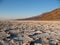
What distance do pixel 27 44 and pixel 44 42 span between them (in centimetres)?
24

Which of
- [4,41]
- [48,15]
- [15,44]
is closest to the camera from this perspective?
[15,44]

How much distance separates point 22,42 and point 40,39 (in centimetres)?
31

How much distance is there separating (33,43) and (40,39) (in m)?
0.19

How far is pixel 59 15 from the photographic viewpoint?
36.6 feet

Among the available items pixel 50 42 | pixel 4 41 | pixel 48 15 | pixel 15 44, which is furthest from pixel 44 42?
pixel 48 15

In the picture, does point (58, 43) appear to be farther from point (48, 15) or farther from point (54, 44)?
point (48, 15)

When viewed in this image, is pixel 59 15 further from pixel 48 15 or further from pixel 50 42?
pixel 50 42

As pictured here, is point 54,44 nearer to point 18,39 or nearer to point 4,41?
point 18,39

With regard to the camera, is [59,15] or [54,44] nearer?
[54,44]

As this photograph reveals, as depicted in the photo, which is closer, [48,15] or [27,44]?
[27,44]

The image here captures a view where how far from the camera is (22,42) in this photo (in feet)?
6.80

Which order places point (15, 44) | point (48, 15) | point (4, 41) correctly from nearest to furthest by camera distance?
point (15, 44) → point (4, 41) → point (48, 15)

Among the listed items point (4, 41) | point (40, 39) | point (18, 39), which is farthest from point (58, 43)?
point (4, 41)

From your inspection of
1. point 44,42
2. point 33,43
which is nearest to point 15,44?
point 33,43
